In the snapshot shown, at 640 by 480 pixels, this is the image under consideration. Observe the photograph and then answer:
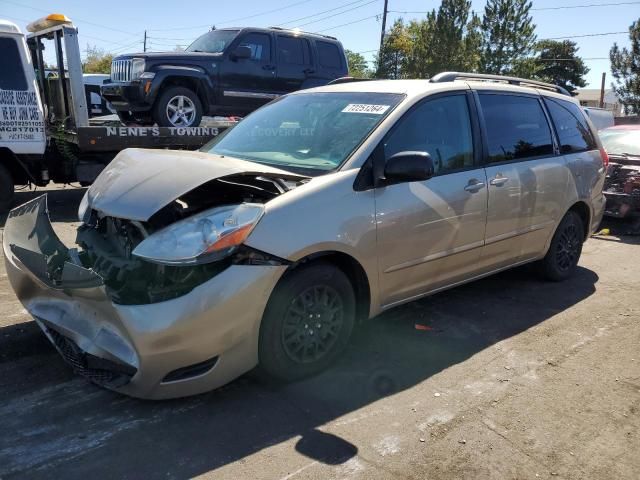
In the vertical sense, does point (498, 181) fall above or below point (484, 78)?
below

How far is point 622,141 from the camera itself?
30.4 ft

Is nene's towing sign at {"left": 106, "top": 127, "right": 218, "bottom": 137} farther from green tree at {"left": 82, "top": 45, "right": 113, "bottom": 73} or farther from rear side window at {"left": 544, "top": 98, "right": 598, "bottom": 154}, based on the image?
green tree at {"left": 82, "top": 45, "right": 113, "bottom": 73}

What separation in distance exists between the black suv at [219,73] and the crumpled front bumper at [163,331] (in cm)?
634

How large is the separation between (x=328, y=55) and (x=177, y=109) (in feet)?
10.6

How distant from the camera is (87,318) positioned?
9.97ft

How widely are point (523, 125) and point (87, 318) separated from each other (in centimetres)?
380

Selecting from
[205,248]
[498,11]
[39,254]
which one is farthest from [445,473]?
[498,11]

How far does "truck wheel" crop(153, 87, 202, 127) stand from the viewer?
9.08 metres

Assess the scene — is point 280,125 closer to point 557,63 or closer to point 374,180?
point 374,180

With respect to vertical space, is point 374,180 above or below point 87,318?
above

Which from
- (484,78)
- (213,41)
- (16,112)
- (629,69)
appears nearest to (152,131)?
(16,112)

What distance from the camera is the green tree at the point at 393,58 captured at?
38438 mm

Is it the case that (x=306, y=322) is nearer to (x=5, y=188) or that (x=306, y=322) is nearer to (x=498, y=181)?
(x=498, y=181)

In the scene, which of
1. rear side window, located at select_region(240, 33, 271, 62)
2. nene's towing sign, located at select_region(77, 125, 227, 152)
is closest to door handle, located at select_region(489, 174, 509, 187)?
nene's towing sign, located at select_region(77, 125, 227, 152)
